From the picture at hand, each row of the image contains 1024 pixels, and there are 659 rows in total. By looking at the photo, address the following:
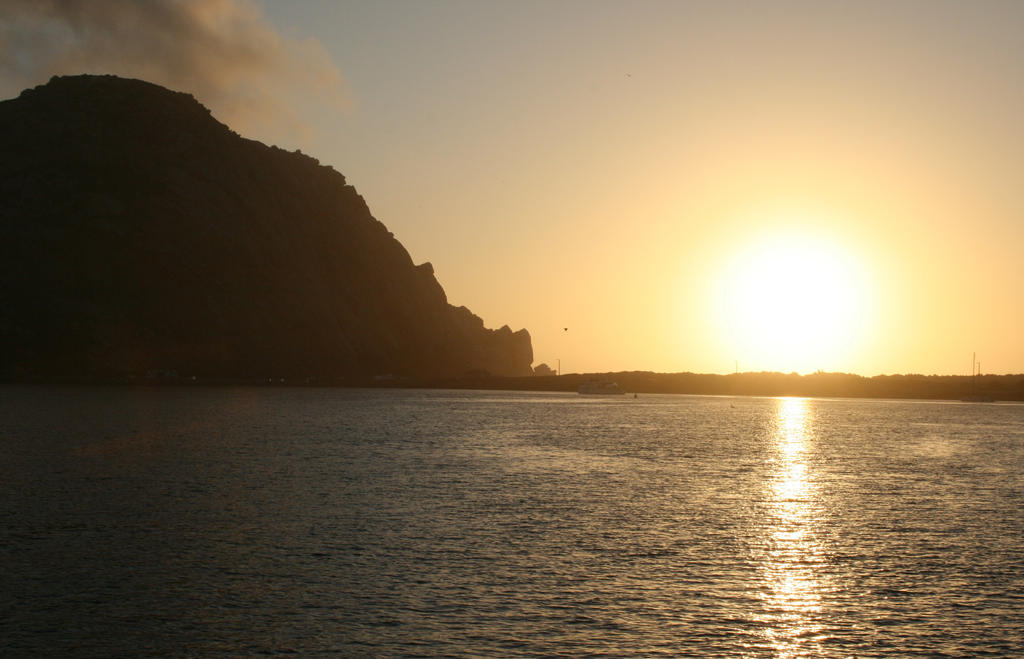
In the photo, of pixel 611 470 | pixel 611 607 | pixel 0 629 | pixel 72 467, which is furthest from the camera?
pixel 611 470

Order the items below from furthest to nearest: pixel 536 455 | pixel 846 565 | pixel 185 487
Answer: pixel 536 455
pixel 185 487
pixel 846 565

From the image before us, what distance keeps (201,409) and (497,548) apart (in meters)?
108

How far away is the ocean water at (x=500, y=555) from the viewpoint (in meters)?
22.5

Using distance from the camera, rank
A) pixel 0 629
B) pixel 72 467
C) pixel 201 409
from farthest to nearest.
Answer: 1. pixel 201 409
2. pixel 72 467
3. pixel 0 629

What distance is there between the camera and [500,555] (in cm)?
3164

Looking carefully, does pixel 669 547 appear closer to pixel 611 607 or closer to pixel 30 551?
pixel 611 607

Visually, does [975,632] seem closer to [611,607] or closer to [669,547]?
[611,607]

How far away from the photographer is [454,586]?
1070 inches

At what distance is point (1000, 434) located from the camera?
108 meters

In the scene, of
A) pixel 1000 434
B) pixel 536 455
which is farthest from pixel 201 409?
pixel 1000 434

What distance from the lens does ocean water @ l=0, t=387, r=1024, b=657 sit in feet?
73.8

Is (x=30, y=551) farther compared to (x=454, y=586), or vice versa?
(x=30, y=551)

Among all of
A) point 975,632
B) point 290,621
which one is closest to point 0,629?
point 290,621

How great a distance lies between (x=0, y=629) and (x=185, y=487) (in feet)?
87.3
